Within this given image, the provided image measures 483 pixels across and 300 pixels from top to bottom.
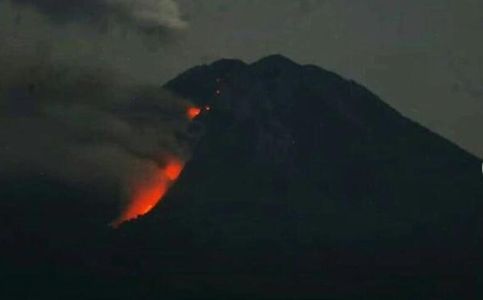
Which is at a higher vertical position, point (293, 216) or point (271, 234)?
point (293, 216)

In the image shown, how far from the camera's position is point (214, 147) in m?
192

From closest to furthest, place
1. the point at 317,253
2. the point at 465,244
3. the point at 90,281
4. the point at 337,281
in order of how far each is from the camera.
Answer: the point at 90,281, the point at 337,281, the point at 317,253, the point at 465,244

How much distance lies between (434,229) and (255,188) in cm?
4874

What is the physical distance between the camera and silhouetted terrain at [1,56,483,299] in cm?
13475

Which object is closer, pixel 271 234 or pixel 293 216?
pixel 271 234

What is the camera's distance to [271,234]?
538 ft

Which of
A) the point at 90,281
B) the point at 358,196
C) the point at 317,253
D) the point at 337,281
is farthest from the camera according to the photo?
the point at 358,196

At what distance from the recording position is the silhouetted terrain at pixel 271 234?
134750 millimetres

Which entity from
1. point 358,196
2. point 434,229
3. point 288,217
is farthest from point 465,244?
point 288,217

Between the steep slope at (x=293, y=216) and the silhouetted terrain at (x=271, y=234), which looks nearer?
the silhouetted terrain at (x=271, y=234)

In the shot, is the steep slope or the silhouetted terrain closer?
the silhouetted terrain

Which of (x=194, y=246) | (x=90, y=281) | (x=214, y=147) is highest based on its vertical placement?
(x=214, y=147)

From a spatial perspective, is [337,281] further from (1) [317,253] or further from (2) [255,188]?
(2) [255,188]

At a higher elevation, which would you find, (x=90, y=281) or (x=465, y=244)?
(x=465, y=244)
